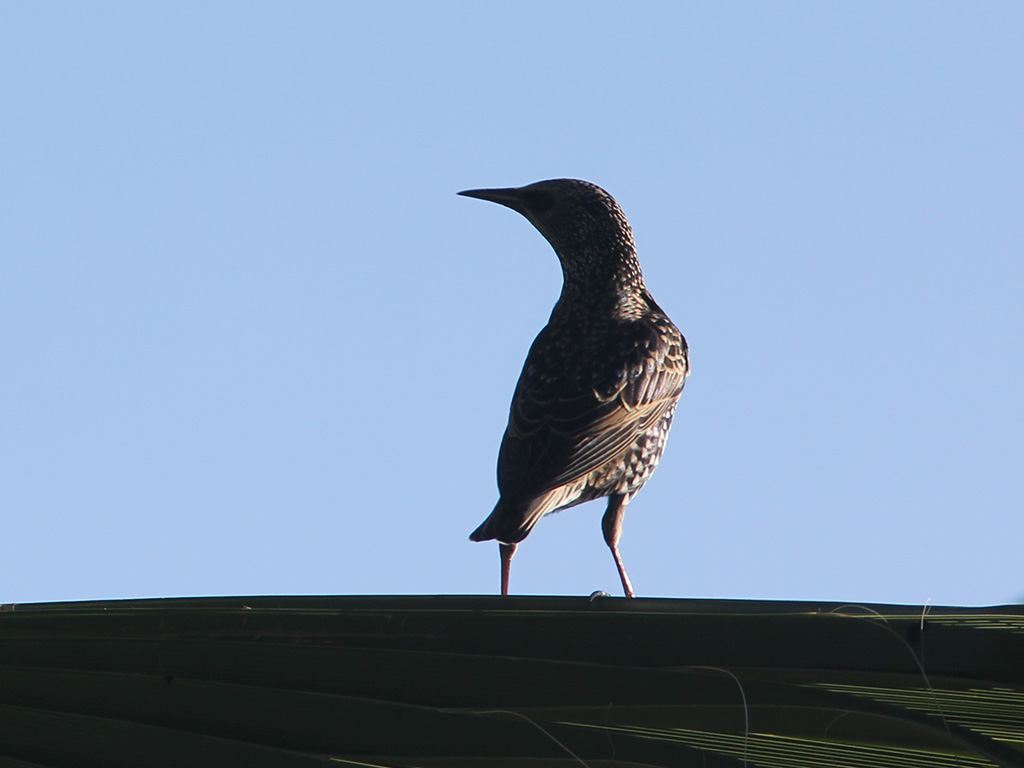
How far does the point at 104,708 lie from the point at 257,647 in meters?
0.23

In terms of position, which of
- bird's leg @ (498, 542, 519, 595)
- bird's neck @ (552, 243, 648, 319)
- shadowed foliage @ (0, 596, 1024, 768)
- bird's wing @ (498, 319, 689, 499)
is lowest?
shadowed foliage @ (0, 596, 1024, 768)

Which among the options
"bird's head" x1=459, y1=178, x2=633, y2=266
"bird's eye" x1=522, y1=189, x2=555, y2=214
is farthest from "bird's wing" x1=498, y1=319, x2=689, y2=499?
"bird's eye" x1=522, y1=189, x2=555, y2=214

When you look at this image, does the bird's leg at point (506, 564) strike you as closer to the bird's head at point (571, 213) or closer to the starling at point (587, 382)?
the starling at point (587, 382)

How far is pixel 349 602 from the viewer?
5.28ft

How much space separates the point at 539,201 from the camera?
20.3 feet

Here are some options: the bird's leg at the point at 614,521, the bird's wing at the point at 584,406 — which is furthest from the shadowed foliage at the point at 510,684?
the bird's leg at the point at 614,521

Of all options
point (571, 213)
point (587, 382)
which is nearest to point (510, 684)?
point (587, 382)

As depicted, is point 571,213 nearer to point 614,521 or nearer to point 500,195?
point 500,195

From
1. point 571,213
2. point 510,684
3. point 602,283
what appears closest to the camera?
point 510,684

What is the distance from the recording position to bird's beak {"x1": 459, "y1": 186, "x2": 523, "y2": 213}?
6164 mm

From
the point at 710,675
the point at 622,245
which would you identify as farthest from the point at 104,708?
the point at 622,245

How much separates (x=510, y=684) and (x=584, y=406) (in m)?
3.52

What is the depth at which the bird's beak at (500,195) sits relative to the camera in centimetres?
616

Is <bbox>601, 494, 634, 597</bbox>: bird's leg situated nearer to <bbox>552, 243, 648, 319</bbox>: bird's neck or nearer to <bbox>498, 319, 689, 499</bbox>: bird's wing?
<bbox>498, 319, 689, 499</bbox>: bird's wing
